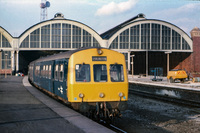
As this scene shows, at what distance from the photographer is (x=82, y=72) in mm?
10773

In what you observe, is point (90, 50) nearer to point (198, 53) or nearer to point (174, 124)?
point (174, 124)

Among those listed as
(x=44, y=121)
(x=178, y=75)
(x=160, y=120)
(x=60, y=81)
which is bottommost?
(x=160, y=120)

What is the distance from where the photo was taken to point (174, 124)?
426 inches

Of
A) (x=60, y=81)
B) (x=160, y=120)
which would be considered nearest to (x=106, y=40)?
(x=60, y=81)

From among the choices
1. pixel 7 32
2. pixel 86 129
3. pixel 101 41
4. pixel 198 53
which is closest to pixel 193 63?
pixel 198 53

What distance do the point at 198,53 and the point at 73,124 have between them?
64.5 metres

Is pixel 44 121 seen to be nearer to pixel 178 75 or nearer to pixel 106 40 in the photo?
pixel 178 75

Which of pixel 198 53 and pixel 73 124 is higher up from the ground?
pixel 198 53

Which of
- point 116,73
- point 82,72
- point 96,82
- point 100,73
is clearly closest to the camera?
point 96,82

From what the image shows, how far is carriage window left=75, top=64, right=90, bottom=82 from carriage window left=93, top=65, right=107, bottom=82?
12.8 inches

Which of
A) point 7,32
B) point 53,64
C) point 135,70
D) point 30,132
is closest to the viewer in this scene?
point 30,132

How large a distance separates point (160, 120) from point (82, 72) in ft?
13.7

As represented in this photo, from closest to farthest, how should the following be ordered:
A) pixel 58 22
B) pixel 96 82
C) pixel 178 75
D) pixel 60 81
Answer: pixel 96 82 → pixel 60 81 → pixel 178 75 → pixel 58 22

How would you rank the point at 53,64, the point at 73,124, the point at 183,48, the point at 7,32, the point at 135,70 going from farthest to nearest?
the point at 135,70 → the point at 183,48 → the point at 7,32 → the point at 53,64 → the point at 73,124
